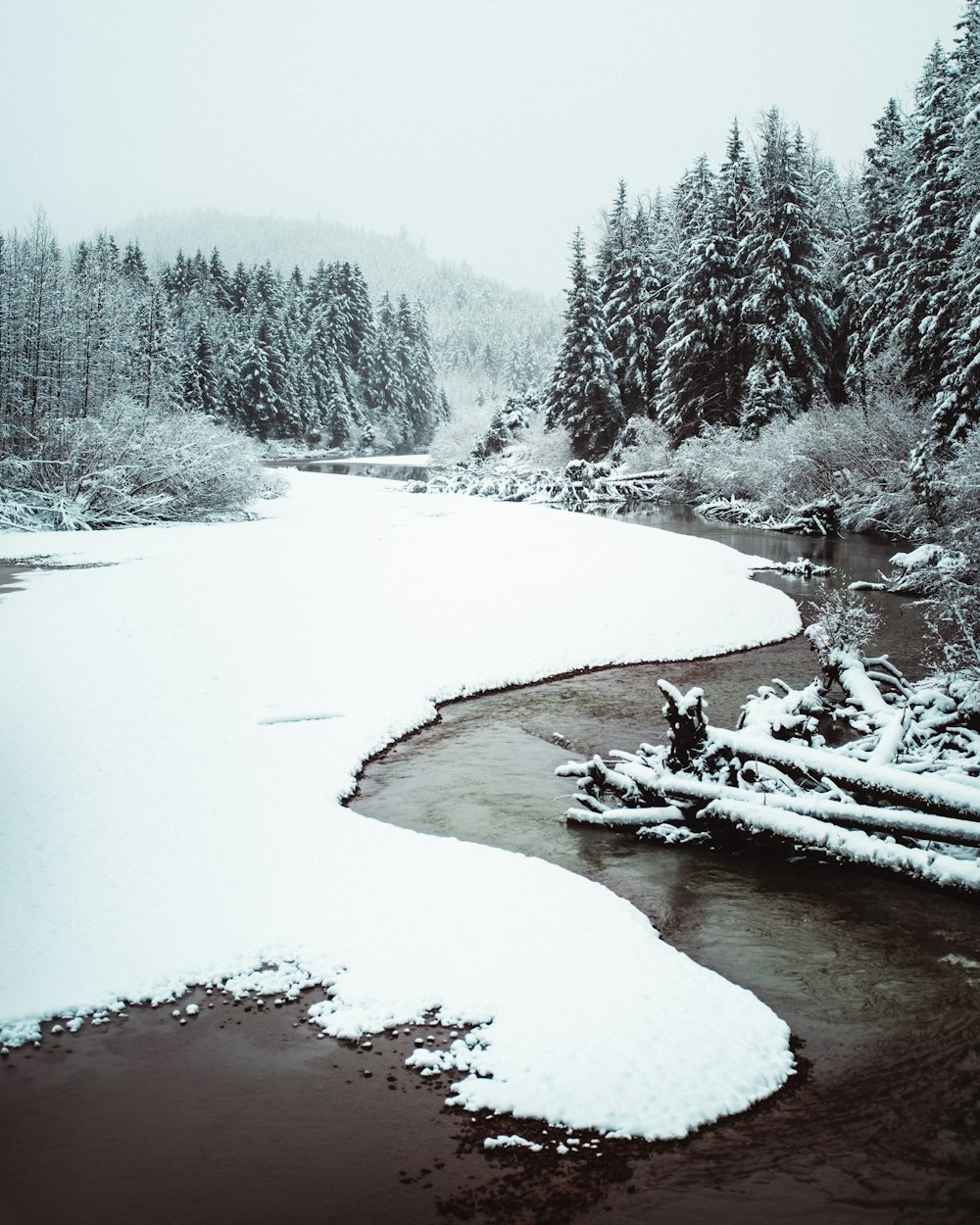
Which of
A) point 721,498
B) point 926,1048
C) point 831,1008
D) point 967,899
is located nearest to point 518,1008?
point 831,1008

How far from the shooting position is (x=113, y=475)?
95.2 ft

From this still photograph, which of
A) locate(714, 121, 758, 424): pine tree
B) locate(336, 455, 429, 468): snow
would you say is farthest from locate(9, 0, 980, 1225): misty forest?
locate(336, 455, 429, 468): snow

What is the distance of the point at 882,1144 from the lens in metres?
4.23

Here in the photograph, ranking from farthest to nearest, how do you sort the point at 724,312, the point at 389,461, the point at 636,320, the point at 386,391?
the point at 386,391, the point at 389,461, the point at 636,320, the point at 724,312

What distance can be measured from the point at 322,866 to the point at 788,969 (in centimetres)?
344

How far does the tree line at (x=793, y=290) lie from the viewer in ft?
81.7

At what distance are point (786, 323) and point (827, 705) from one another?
102ft

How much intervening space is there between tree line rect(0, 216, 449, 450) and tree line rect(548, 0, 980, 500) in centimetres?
2802

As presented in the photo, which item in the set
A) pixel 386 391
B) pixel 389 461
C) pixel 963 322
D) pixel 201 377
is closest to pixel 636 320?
pixel 963 322

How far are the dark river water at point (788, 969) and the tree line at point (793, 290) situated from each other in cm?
1428

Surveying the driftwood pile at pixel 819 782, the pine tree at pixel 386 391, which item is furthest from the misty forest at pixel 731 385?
the pine tree at pixel 386 391

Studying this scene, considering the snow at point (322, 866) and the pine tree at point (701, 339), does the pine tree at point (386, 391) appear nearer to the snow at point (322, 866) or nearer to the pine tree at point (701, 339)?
the pine tree at point (701, 339)

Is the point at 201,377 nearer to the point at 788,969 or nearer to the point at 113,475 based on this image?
the point at 113,475

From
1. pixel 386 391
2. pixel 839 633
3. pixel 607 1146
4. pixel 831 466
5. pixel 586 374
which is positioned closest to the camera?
pixel 607 1146
